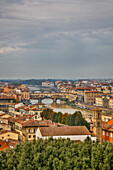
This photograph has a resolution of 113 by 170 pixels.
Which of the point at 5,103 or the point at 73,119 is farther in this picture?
the point at 5,103

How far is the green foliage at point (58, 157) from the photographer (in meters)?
8.20

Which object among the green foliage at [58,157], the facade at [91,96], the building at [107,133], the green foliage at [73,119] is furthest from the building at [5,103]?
the green foliage at [58,157]

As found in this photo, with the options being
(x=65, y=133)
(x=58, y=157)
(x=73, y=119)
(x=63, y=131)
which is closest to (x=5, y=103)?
(x=73, y=119)

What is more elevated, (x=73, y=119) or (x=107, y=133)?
(x=107, y=133)

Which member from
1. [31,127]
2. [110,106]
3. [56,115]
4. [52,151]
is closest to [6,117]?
[56,115]

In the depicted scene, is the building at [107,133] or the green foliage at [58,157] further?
the building at [107,133]

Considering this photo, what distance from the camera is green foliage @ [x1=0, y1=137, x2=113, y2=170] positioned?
8.20 m

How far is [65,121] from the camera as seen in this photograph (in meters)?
17.2

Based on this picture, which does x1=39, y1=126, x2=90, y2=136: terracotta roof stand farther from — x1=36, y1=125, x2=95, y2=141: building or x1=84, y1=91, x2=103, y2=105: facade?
x1=84, y1=91, x2=103, y2=105: facade

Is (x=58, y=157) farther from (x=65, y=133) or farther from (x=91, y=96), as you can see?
(x=91, y=96)

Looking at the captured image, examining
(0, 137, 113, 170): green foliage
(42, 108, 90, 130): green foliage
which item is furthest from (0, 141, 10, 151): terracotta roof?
(42, 108, 90, 130): green foliage

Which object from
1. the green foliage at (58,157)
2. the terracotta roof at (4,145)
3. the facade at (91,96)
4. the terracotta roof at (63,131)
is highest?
the terracotta roof at (63,131)

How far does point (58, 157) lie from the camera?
8.98 metres

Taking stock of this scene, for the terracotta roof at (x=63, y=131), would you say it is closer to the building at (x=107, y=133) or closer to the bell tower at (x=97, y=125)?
the bell tower at (x=97, y=125)
